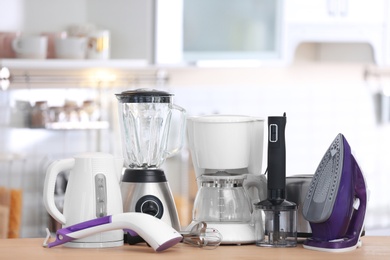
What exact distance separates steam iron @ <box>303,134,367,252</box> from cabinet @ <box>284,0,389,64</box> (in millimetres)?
1884

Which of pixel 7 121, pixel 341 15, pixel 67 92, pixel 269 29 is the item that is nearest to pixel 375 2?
pixel 341 15

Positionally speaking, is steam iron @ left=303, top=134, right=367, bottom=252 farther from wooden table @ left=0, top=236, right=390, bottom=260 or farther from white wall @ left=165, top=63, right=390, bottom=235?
white wall @ left=165, top=63, right=390, bottom=235

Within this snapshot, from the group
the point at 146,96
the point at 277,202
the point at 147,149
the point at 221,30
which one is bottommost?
the point at 277,202

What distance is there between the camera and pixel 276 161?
2076 millimetres

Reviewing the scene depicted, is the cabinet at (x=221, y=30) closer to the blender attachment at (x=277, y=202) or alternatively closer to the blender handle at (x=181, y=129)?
the blender handle at (x=181, y=129)

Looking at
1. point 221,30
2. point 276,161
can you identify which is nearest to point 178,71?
point 221,30

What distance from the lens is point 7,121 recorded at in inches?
153

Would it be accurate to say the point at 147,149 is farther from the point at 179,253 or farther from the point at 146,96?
the point at 179,253

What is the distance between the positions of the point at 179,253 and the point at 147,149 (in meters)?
0.36

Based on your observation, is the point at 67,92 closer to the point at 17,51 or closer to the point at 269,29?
the point at 17,51

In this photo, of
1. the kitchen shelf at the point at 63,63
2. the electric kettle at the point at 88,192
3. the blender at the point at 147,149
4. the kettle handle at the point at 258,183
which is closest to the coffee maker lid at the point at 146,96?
the blender at the point at 147,149

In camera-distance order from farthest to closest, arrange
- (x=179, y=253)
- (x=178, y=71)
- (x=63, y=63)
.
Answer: (x=178, y=71) < (x=63, y=63) < (x=179, y=253)

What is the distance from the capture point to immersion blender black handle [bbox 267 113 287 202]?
2068mm

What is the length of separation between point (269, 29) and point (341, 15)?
14.3 inches
